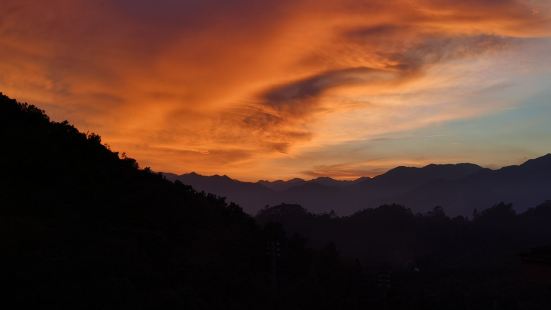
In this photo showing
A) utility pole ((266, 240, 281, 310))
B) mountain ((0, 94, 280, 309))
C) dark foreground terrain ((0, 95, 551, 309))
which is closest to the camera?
dark foreground terrain ((0, 95, 551, 309))

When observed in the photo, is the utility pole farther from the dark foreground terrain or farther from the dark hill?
the dark hill

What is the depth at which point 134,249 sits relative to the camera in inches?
1030

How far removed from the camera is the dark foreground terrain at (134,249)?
19828mm

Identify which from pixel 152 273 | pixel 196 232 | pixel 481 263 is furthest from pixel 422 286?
pixel 152 273

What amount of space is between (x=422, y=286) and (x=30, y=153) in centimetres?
6691

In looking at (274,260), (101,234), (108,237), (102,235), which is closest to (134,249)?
(108,237)

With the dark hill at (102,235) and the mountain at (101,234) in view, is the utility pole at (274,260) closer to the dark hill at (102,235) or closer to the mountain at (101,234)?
the dark hill at (102,235)

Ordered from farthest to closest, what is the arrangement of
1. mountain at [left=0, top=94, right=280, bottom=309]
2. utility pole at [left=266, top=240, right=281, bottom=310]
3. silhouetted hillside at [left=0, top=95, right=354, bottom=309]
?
utility pole at [left=266, top=240, right=281, bottom=310] < silhouetted hillside at [left=0, top=95, right=354, bottom=309] < mountain at [left=0, top=94, right=280, bottom=309]

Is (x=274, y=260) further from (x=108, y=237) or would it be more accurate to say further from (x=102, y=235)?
(x=102, y=235)

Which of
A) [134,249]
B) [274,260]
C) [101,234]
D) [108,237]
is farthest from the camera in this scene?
[274,260]

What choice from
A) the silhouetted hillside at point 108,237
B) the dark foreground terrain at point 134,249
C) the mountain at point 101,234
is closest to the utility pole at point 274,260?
the dark foreground terrain at point 134,249

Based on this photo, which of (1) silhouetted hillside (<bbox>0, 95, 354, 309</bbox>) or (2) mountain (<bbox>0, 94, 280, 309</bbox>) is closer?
(2) mountain (<bbox>0, 94, 280, 309</bbox>)

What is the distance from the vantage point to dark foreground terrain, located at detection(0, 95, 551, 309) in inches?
781

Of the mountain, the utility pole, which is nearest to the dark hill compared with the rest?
the mountain
